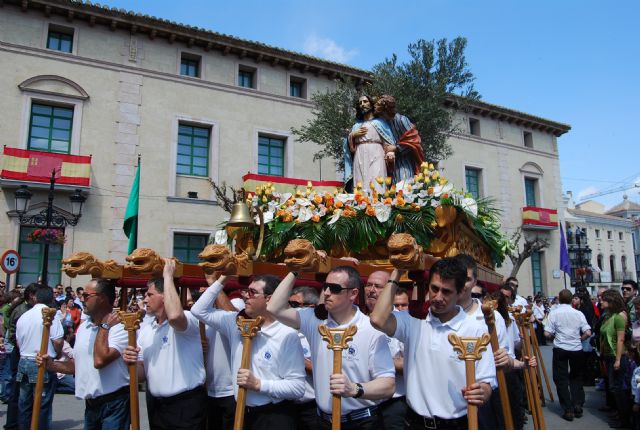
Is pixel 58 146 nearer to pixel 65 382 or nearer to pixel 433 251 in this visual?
pixel 65 382

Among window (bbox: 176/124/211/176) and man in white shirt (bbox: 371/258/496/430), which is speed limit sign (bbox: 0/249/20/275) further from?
man in white shirt (bbox: 371/258/496/430)

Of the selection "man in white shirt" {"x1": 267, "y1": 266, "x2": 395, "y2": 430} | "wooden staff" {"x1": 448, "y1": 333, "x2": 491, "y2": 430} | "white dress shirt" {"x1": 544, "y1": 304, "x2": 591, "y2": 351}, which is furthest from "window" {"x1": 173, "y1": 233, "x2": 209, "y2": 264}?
"wooden staff" {"x1": 448, "y1": 333, "x2": 491, "y2": 430}

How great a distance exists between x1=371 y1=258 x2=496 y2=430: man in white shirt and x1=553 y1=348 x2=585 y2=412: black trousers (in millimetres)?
5855

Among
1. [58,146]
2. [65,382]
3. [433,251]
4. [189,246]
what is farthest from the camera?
[189,246]

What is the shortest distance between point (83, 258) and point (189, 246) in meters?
16.3

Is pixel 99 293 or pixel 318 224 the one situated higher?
pixel 318 224

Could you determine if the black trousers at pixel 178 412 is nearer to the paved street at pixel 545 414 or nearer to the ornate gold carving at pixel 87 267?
the ornate gold carving at pixel 87 267

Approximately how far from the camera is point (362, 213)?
5.71 metres

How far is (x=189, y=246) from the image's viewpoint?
65.1 feet

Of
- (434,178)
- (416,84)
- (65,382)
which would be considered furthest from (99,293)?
(416,84)

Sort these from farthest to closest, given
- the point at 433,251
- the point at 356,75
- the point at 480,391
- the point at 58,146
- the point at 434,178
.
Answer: the point at 356,75
the point at 58,146
the point at 434,178
the point at 433,251
the point at 480,391

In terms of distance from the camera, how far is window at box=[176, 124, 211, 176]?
2027 cm

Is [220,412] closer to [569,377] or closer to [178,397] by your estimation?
[178,397]

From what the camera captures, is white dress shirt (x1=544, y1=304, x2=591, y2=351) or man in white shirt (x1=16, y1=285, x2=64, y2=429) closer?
man in white shirt (x1=16, y1=285, x2=64, y2=429)
